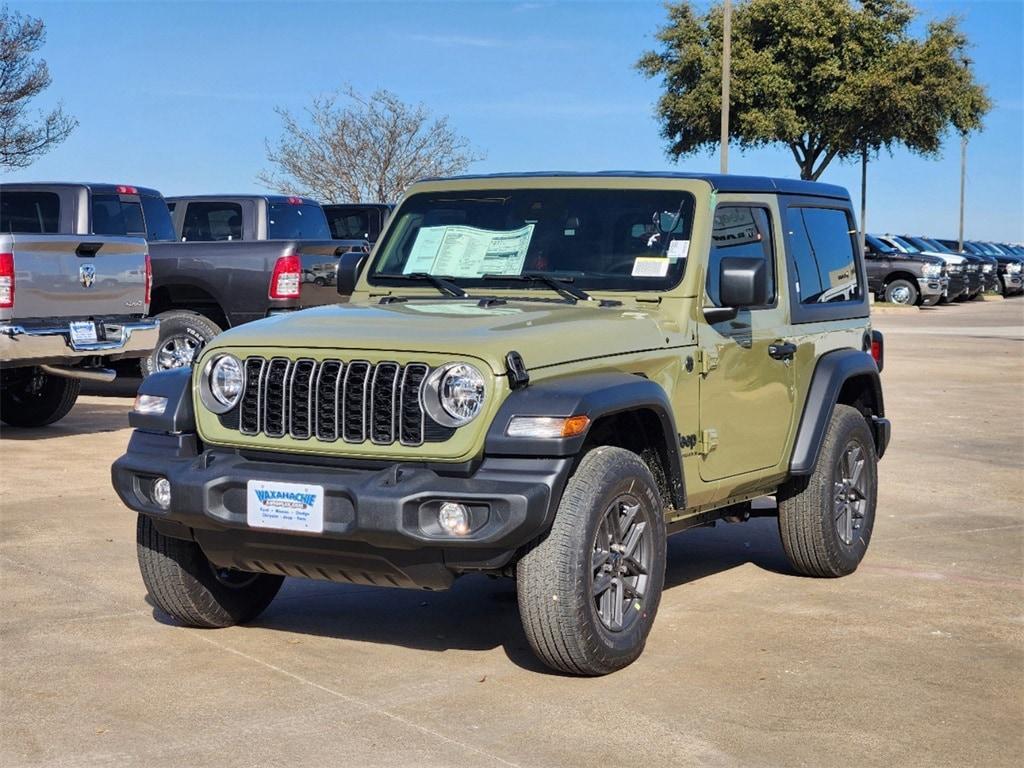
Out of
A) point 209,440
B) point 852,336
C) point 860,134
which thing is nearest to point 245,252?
point 852,336

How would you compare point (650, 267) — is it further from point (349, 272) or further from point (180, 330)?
point (180, 330)

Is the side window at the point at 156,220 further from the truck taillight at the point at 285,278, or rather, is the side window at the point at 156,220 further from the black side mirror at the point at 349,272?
the black side mirror at the point at 349,272

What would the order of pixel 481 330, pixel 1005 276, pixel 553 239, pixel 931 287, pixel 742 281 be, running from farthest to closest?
pixel 1005 276 → pixel 931 287 → pixel 553 239 → pixel 742 281 → pixel 481 330

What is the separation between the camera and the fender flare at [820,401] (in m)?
7.00

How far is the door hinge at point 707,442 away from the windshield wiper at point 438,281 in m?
1.15

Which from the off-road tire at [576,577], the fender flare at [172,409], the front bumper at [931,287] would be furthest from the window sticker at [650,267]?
the front bumper at [931,287]

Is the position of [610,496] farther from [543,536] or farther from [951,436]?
[951,436]

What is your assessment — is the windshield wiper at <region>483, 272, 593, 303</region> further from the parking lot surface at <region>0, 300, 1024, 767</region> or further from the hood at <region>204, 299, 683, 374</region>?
the parking lot surface at <region>0, 300, 1024, 767</region>

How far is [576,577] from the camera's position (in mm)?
5238

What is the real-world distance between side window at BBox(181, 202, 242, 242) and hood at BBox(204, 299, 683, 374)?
10425mm

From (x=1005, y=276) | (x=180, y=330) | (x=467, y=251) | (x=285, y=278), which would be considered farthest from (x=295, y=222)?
(x=1005, y=276)

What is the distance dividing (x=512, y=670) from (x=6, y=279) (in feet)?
22.1

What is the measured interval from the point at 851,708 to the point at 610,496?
1089mm

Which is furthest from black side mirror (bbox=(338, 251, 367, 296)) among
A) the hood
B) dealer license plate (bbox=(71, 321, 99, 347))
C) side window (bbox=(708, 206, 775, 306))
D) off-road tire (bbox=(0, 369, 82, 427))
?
off-road tire (bbox=(0, 369, 82, 427))
